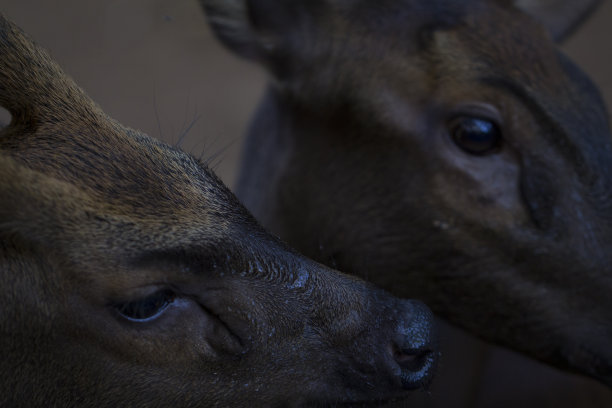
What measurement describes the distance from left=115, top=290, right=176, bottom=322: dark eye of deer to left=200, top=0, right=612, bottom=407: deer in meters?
1.24

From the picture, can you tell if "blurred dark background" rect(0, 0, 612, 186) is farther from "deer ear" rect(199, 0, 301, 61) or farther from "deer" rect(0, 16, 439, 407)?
"deer" rect(0, 16, 439, 407)

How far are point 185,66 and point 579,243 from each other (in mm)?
5554

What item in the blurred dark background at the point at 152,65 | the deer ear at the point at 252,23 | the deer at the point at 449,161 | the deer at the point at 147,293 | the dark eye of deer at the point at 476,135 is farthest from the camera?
the blurred dark background at the point at 152,65

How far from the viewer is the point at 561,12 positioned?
402 centimetres

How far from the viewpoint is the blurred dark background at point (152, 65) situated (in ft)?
23.0

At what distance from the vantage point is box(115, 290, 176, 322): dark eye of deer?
6.02 feet

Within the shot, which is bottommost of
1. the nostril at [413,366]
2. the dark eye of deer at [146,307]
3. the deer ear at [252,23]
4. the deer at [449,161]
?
the dark eye of deer at [146,307]

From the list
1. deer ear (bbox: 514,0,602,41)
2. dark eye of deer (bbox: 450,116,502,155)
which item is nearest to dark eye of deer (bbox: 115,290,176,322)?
dark eye of deer (bbox: 450,116,502,155)

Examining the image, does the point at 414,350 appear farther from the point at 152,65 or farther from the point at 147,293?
the point at 152,65

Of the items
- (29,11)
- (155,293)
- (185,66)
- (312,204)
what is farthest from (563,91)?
(29,11)

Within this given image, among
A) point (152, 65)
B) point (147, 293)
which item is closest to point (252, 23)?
point (147, 293)

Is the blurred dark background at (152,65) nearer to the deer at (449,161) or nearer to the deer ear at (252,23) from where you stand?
the deer ear at (252,23)

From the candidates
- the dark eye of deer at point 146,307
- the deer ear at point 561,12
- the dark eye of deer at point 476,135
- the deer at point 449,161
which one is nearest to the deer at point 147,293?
the dark eye of deer at point 146,307

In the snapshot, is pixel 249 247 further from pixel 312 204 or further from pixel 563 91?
pixel 563 91
